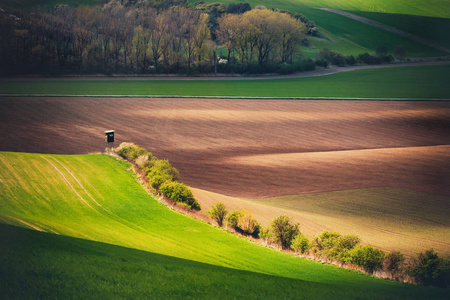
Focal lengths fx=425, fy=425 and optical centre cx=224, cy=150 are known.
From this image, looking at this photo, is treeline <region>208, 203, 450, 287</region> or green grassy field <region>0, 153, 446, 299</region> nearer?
green grassy field <region>0, 153, 446, 299</region>

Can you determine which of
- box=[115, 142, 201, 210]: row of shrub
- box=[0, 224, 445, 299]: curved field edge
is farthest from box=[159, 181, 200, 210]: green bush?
box=[0, 224, 445, 299]: curved field edge

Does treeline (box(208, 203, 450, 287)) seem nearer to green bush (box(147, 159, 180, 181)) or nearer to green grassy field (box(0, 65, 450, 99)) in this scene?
green bush (box(147, 159, 180, 181))

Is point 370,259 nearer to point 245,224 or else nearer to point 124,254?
point 245,224

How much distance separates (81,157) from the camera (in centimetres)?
2156

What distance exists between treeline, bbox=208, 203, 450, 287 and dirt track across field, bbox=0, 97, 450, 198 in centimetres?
588

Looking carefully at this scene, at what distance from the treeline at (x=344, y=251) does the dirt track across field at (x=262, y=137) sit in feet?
19.3

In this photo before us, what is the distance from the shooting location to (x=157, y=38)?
237ft

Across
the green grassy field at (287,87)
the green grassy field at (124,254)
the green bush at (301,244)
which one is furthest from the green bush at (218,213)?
the green grassy field at (287,87)

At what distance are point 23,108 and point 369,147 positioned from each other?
Result: 30958mm

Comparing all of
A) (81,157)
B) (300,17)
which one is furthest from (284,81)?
(81,157)

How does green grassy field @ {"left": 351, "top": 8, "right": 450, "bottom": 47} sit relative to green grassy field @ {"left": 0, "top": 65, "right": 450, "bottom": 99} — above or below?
above

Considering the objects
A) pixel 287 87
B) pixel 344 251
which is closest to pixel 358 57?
pixel 287 87

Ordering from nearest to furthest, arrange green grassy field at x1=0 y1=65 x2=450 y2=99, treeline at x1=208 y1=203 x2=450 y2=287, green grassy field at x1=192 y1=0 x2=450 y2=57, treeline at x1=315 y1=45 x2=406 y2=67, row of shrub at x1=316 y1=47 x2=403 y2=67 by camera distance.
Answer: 1. treeline at x1=208 y1=203 x2=450 y2=287
2. green grassy field at x1=0 y1=65 x2=450 y2=99
3. treeline at x1=315 y1=45 x2=406 y2=67
4. row of shrub at x1=316 y1=47 x2=403 y2=67
5. green grassy field at x1=192 y1=0 x2=450 y2=57

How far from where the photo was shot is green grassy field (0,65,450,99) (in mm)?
50719
